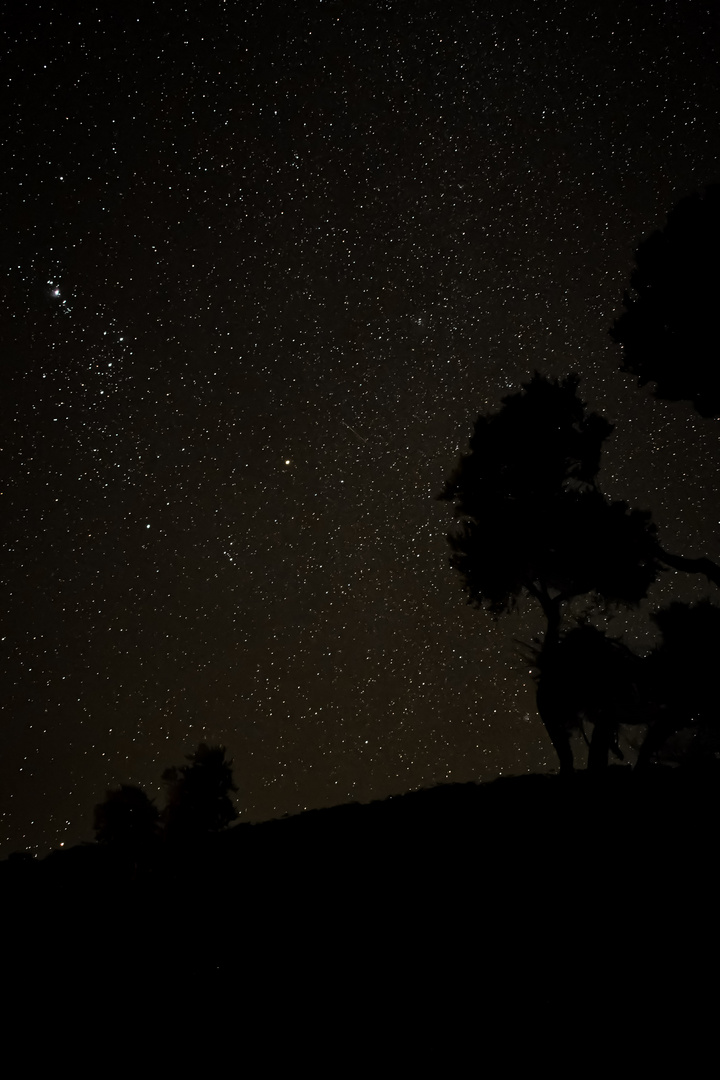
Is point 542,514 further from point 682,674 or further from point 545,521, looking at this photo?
point 682,674

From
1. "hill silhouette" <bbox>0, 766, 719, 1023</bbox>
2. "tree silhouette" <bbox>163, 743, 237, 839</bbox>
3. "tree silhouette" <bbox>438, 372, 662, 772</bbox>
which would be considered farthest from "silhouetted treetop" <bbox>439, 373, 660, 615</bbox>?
"tree silhouette" <bbox>163, 743, 237, 839</bbox>

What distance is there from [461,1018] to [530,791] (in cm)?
611

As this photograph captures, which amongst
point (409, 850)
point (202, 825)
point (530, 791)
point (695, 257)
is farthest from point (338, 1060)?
point (202, 825)

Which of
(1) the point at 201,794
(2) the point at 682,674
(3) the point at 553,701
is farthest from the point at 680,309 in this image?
(1) the point at 201,794

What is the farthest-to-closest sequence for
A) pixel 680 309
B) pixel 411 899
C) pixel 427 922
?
pixel 680 309, pixel 411 899, pixel 427 922

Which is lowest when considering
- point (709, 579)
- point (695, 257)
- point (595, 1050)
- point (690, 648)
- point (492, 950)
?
point (595, 1050)

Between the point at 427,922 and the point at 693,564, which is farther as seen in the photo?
the point at 693,564

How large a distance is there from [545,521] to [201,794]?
13.5 meters

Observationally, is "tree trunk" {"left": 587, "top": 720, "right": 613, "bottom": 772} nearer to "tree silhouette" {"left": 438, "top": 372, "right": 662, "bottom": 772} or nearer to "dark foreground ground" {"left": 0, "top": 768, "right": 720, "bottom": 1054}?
"tree silhouette" {"left": 438, "top": 372, "right": 662, "bottom": 772}

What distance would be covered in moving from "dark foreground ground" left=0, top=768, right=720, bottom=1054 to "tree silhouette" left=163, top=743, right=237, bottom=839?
8.70 metres

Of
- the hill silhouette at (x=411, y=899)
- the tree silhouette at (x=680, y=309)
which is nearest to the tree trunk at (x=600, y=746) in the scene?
the hill silhouette at (x=411, y=899)

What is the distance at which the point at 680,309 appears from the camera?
13336mm

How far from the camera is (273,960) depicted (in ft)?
21.7

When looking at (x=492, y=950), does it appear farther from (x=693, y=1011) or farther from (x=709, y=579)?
(x=709, y=579)
